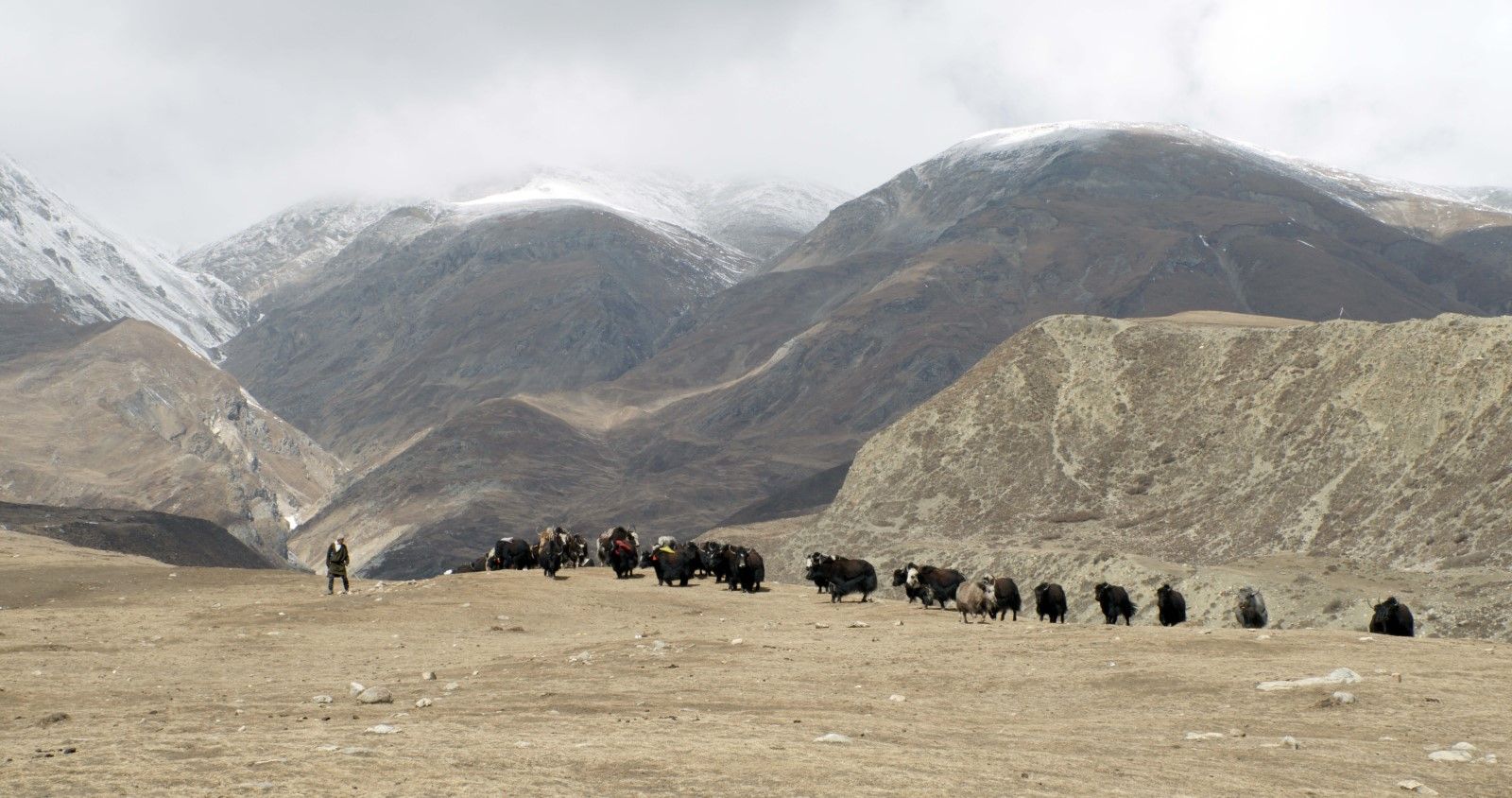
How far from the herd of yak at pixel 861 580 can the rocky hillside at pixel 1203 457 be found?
19.1 meters

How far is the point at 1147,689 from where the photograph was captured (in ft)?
59.7

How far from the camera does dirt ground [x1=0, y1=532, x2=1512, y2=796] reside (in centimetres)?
1139

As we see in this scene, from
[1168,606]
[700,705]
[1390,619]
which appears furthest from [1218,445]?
[700,705]

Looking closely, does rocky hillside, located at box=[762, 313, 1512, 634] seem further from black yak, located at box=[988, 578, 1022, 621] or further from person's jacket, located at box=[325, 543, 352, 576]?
person's jacket, located at box=[325, 543, 352, 576]

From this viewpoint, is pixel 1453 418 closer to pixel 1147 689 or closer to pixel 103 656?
pixel 1147 689

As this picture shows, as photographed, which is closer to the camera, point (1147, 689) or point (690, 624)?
point (1147, 689)

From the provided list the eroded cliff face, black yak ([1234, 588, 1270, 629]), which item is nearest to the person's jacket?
black yak ([1234, 588, 1270, 629])

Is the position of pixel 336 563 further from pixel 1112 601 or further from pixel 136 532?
pixel 136 532

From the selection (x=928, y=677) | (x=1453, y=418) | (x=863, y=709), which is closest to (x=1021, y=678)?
(x=928, y=677)

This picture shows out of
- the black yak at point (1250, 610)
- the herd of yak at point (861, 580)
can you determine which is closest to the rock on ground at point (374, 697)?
the herd of yak at point (861, 580)

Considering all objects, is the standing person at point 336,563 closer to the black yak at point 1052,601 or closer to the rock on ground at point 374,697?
the black yak at point 1052,601

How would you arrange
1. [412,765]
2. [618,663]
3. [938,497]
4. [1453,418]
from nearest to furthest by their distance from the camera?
[412,765]
[618,663]
[1453,418]
[938,497]

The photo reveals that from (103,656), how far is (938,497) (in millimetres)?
89560

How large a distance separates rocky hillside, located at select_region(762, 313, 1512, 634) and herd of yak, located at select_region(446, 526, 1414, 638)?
751 inches
